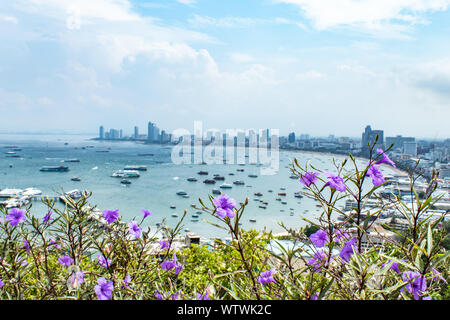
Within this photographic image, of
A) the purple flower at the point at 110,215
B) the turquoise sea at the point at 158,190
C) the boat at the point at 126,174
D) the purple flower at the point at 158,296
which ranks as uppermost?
the purple flower at the point at 110,215

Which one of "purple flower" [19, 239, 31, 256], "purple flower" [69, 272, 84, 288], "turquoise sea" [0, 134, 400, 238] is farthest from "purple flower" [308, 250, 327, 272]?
"turquoise sea" [0, 134, 400, 238]

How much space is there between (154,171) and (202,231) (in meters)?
18.2

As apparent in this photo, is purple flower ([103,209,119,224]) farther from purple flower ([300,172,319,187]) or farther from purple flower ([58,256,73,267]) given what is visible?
purple flower ([300,172,319,187])

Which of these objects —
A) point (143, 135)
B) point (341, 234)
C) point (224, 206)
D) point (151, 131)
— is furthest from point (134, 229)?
point (143, 135)

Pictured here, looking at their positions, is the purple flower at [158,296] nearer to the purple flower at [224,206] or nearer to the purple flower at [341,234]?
the purple flower at [224,206]

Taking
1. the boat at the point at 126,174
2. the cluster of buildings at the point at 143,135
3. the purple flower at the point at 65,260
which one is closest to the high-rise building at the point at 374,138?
the purple flower at the point at 65,260

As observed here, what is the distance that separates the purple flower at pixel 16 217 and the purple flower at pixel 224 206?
711mm

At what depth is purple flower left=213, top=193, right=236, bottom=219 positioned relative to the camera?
0.64 m

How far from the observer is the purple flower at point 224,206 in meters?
0.64

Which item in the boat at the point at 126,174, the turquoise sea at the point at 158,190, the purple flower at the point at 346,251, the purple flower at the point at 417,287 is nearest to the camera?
the purple flower at the point at 417,287

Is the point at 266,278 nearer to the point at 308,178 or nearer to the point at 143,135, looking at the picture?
the point at 308,178

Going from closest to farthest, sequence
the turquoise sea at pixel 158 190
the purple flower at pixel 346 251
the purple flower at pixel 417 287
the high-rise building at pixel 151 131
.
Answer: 1. the purple flower at pixel 417 287
2. the purple flower at pixel 346 251
3. the turquoise sea at pixel 158 190
4. the high-rise building at pixel 151 131
